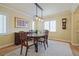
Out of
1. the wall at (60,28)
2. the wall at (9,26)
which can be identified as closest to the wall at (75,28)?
the wall at (60,28)

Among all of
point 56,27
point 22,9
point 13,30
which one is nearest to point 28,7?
point 22,9

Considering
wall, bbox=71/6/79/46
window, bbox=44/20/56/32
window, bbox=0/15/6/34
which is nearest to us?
window, bbox=0/15/6/34

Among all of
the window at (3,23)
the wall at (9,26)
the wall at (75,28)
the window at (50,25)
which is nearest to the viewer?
the wall at (9,26)

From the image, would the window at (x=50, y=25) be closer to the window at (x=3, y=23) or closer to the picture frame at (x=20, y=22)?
the picture frame at (x=20, y=22)

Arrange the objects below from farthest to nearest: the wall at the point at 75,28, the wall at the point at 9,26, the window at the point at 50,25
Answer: the window at the point at 50,25 < the wall at the point at 75,28 < the wall at the point at 9,26

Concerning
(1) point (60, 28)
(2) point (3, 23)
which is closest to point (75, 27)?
(1) point (60, 28)

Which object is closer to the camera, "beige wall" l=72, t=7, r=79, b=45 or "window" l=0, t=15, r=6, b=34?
"window" l=0, t=15, r=6, b=34

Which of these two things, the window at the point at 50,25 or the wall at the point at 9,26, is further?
the window at the point at 50,25

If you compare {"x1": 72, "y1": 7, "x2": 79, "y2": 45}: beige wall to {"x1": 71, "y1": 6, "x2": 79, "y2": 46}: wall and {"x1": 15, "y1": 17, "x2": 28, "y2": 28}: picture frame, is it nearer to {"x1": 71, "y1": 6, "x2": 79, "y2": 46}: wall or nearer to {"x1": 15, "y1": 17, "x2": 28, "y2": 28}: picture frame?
{"x1": 71, "y1": 6, "x2": 79, "y2": 46}: wall

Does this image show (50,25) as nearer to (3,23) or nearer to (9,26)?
(9,26)

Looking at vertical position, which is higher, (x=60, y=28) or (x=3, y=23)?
(x=3, y=23)

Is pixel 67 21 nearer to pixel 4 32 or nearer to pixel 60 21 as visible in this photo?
pixel 60 21

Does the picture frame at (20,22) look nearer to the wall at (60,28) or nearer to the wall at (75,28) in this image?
the wall at (60,28)

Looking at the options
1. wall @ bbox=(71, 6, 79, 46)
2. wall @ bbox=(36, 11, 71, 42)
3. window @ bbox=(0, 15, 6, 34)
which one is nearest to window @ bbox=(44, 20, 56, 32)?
wall @ bbox=(36, 11, 71, 42)
